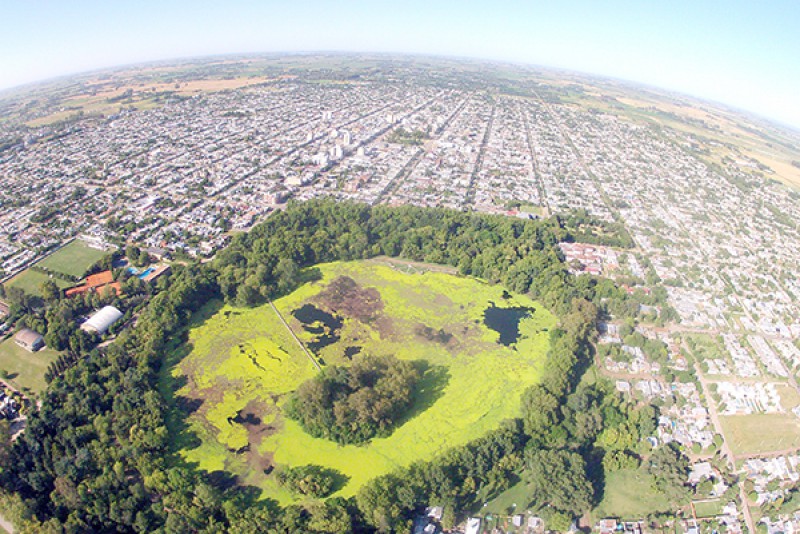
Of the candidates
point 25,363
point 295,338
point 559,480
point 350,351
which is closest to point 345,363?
point 350,351

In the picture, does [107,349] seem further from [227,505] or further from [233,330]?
[227,505]

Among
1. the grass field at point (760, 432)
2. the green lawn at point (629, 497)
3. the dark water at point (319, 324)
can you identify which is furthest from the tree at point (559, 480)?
the dark water at point (319, 324)

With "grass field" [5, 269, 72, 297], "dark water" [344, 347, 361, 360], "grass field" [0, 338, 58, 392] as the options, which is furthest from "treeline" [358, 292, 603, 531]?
"grass field" [5, 269, 72, 297]

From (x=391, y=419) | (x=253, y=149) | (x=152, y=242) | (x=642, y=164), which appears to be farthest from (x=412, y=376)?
(x=642, y=164)

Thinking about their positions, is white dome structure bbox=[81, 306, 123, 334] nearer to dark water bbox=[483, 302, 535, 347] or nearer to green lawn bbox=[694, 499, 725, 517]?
dark water bbox=[483, 302, 535, 347]

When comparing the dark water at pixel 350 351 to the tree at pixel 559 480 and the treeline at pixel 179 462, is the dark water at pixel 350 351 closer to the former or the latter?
the treeline at pixel 179 462

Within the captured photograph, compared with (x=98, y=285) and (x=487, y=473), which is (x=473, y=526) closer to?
(x=487, y=473)
